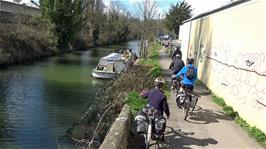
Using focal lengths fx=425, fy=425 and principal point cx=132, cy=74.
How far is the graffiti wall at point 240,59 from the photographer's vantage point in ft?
36.7

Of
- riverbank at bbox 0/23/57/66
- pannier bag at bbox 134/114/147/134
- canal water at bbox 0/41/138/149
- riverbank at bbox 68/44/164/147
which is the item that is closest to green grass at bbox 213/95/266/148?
riverbank at bbox 68/44/164/147

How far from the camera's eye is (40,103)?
21.1 m

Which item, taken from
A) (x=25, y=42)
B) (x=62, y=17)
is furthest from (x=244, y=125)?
(x=62, y=17)

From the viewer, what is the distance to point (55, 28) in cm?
5400

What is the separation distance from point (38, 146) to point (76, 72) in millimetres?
21609

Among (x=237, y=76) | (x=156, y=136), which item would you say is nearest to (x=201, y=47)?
(x=237, y=76)

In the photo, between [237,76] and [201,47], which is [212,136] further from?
[201,47]

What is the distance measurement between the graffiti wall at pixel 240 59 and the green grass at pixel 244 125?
0.46 ft

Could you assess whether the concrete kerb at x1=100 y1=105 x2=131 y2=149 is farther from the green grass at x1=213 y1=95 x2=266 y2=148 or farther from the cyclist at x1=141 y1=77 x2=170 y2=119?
the green grass at x1=213 y1=95 x2=266 y2=148

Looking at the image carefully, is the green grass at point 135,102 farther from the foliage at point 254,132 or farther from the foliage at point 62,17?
the foliage at point 62,17

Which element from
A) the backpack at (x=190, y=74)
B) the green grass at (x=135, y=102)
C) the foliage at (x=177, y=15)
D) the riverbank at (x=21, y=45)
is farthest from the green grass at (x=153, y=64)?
the foliage at (x=177, y=15)

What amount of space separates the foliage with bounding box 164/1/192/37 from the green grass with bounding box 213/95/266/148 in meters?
55.1

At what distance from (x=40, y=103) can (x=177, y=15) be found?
5263cm

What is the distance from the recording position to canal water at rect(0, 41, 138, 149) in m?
15.1
